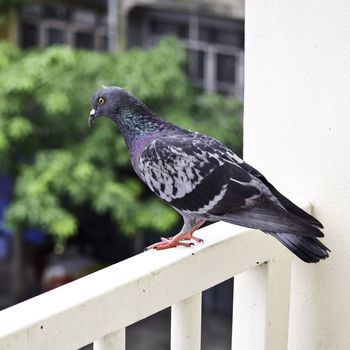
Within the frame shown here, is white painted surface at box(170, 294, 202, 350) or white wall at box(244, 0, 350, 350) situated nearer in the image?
white painted surface at box(170, 294, 202, 350)

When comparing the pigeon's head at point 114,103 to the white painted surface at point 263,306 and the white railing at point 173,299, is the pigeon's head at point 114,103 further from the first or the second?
the white painted surface at point 263,306

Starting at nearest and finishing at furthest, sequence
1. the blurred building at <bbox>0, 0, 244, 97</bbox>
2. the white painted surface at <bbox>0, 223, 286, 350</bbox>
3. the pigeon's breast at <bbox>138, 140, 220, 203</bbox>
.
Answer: the white painted surface at <bbox>0, 223, 286, 350</bbox>, the pigeon's breast at <bbox>138, 140, 220, 203</bbox>, the blurred building at <bbox>0, 0, 244, 97</bbox>

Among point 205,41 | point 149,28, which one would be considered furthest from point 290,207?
point 149,28

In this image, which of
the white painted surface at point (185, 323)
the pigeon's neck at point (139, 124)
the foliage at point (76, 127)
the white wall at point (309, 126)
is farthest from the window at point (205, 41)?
the white painted surface at point (185, 323)

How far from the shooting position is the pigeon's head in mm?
2104

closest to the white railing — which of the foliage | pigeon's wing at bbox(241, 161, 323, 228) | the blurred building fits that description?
pigeon's wing at bbox(241, 161, 323, 228)

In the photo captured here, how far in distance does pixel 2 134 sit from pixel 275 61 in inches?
281

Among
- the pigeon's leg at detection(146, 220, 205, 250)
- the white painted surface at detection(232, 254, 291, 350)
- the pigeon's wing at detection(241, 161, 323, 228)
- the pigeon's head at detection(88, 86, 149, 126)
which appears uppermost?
the pigeon's head at detection(88, 86, 149, 126)

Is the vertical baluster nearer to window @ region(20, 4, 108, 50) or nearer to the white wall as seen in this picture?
the white wall

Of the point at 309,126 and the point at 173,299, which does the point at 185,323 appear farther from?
the point at 309,126

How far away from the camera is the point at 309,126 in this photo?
2.20 m

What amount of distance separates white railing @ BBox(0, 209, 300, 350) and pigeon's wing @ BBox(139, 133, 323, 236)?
7 centimetres

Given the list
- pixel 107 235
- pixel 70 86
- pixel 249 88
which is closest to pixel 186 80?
pixel 70 86

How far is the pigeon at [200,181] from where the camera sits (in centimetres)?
191
